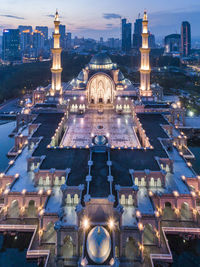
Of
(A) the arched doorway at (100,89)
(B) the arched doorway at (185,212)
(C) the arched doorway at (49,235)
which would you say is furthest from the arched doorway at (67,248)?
(A) the arched doorway at (100,89)

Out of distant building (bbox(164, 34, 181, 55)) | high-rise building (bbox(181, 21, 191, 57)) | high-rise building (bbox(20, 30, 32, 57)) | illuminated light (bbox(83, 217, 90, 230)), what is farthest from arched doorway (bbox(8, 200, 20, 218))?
distant building (bbox(164, 34, 181, 55))

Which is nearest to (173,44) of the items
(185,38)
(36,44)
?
(185,38)

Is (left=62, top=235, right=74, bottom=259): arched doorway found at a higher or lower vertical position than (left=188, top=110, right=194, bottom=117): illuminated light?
lower

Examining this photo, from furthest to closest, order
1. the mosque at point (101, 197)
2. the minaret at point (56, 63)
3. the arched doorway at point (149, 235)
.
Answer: the minaret at point (56, 63) → the arched doorway at point (149, 235) → the mosque at point (101, 197)

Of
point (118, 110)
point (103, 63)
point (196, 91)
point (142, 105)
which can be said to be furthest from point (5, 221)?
point (196, 91)

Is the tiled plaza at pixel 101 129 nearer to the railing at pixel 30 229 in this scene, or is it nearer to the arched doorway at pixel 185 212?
the arched doorway at pixel 185 212

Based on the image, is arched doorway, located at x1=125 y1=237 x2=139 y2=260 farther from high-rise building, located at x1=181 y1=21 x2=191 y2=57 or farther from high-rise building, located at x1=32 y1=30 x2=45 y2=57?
high-rise building, located at x1=181 y1=21 x2=191 y2=57
